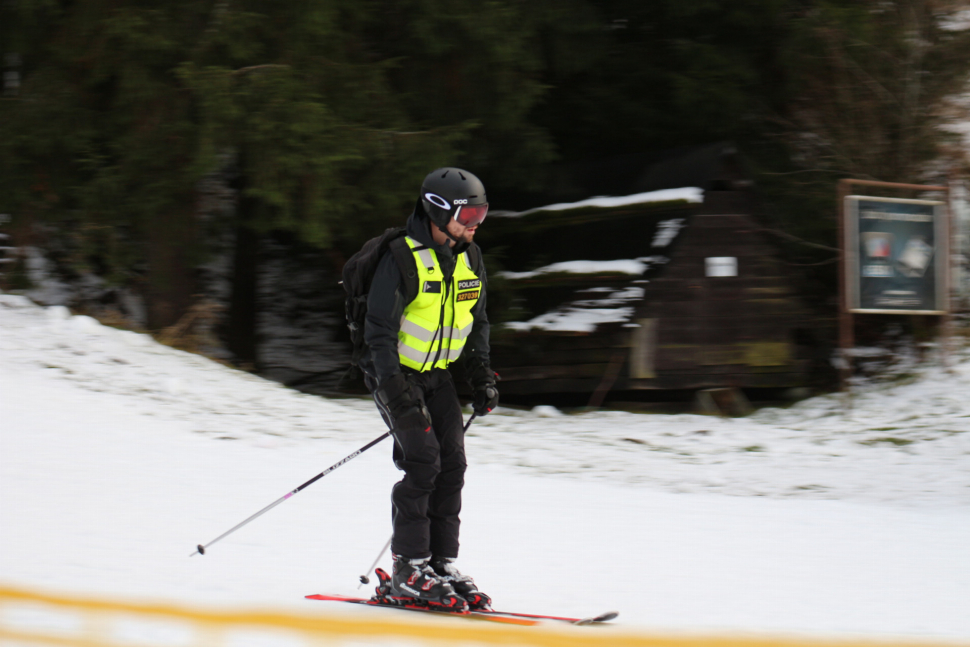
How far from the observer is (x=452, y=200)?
163 inches

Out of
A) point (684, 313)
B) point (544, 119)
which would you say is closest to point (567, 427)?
point (684, 313)

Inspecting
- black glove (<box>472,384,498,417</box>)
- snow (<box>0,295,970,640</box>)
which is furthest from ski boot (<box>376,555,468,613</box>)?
black glove (<box>472,384,498,417</box>)

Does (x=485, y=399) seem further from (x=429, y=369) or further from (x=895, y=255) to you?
(x=895, y=255)

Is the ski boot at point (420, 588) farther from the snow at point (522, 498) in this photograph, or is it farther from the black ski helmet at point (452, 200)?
the black ski helmet at point (452, 200)

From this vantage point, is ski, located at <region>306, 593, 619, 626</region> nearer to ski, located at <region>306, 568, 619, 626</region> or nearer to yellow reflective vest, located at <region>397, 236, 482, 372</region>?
ski, located at <region>306, 568, 619, 626</region>

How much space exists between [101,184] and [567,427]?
5280 millimetres

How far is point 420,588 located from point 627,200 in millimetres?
7539

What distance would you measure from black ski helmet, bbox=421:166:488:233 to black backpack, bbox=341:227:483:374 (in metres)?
0.17

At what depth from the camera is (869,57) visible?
464 inches

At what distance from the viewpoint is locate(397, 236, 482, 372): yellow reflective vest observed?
13.7 feet

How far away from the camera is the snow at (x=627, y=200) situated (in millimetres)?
10422

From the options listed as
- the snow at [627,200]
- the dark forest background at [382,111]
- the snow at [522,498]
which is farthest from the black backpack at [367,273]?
the snow at [627,200]

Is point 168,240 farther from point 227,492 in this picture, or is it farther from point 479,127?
point 227,492

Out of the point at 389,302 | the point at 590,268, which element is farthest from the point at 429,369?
the point at 590,268
